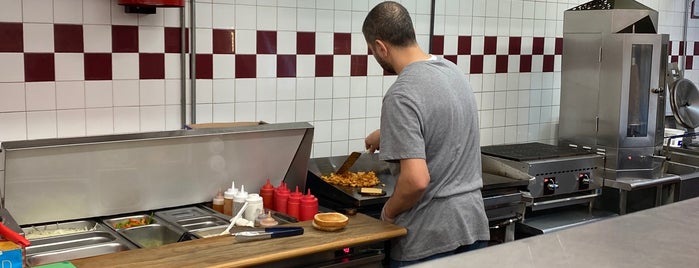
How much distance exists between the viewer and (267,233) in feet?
9.28

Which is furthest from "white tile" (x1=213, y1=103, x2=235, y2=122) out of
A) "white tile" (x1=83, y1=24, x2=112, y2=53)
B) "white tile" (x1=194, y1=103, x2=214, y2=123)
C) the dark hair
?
the dark hair

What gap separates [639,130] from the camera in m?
4.60

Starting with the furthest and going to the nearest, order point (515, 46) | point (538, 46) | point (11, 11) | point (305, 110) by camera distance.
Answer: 1. point (538, 46)
2. point (515, 46)
3. point (305, 110)
4. point (11, 11)

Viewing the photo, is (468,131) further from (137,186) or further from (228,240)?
(137,186)

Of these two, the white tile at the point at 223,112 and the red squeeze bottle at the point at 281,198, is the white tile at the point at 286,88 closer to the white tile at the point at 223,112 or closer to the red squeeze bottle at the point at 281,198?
the white tile at the point at 223,112

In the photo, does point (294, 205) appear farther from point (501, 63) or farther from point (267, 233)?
point (501, 63)

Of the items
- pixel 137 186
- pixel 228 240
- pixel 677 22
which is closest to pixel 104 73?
pixel 137 186

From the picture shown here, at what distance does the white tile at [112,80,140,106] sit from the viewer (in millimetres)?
3391

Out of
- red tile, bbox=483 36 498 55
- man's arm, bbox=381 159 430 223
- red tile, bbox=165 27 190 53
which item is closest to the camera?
man's arm, bbox=381 159 430 223

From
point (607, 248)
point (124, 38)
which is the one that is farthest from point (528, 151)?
point (607, 248)

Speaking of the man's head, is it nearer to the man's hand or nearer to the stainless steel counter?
the man's hand

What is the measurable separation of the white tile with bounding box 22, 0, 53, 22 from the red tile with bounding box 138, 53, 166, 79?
1.40 feet

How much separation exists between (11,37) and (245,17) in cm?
107

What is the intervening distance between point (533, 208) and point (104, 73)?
7.68ft
